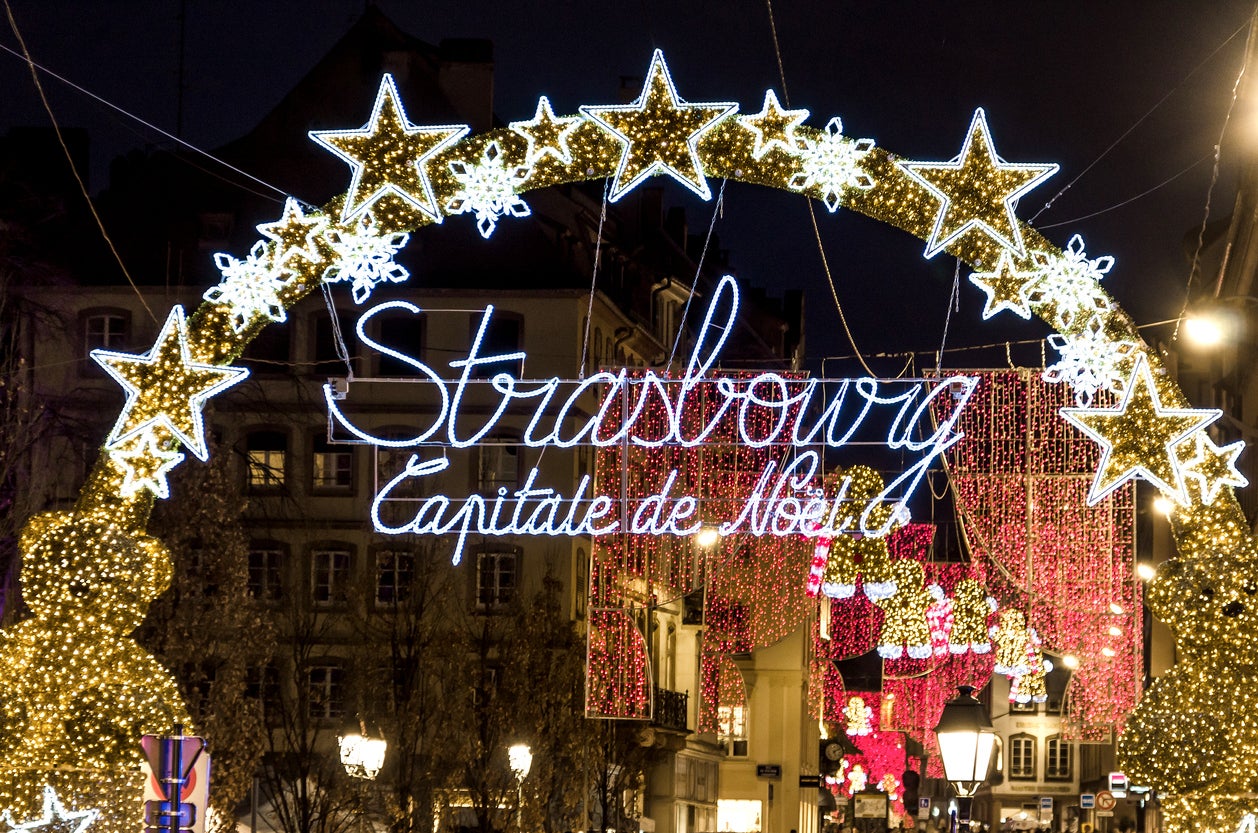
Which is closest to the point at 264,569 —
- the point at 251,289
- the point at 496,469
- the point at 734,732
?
the point at 496,469

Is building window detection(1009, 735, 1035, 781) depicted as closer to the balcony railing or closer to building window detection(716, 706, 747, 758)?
building window detection(716, 706, 747, 758)

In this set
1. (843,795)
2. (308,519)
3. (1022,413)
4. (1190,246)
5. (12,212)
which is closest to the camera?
(1022,413)

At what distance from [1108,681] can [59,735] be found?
1536cm

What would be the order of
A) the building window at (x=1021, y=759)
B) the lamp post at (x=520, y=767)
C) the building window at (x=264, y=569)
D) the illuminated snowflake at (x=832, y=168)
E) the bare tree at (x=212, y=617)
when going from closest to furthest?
the illuminated snowflake at (x=832, y=168), the bare tree at (x=212, y=617), the lamp post at (x=520, y=767), the building window at (x=264, y=569), the building window at (x=1021, y=759)

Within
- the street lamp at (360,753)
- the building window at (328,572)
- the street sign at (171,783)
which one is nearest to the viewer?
the street sign at (171,783)

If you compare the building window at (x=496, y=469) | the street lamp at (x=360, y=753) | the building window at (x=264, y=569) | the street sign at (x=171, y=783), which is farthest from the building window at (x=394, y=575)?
the street sign at (x=171, y=783)

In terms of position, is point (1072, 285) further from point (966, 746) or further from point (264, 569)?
point (264, 569)

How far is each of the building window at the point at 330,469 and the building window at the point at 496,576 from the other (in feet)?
11.4

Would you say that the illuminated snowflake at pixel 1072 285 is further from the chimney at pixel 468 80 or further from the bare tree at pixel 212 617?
the chimney at pixel 468 80

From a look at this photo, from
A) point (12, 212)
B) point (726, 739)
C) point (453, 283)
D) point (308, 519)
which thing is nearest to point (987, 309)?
point (12, 212)

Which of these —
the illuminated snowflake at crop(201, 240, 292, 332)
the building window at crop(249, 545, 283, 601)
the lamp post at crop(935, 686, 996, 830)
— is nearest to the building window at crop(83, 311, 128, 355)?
the building window at crop(249, 545, 283, 601)

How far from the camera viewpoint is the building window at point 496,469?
48438 millimetres

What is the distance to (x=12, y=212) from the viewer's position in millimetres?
30281

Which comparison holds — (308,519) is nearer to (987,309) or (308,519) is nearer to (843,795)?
(987,309)
